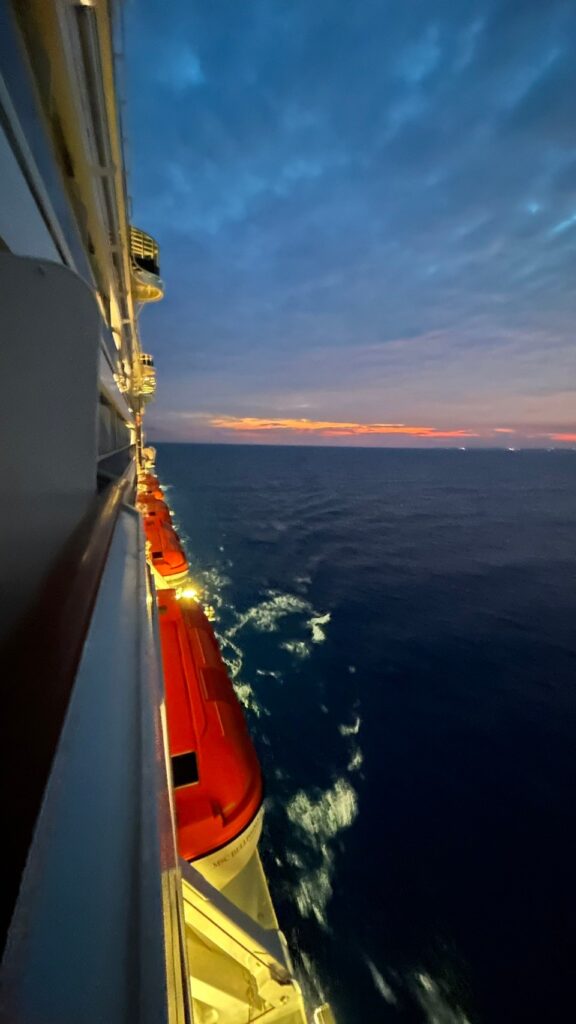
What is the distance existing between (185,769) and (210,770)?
0.37 m

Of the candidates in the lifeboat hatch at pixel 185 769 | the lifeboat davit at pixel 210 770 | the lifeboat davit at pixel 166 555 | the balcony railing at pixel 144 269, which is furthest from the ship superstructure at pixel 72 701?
the balcony railing at pixel 144 269

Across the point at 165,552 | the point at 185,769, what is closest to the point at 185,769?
the point at 185,769

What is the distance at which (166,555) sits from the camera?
560 inches

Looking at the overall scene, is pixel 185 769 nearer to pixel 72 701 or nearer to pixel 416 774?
pixel 72 701

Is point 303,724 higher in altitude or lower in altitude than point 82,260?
lower

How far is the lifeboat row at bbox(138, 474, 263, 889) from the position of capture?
5.34 m

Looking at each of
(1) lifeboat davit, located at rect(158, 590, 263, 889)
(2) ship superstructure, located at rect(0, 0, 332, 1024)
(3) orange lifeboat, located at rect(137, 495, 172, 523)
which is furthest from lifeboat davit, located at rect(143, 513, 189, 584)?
(2) ship superstructure, located at rect(0, 0, 332, 1024)

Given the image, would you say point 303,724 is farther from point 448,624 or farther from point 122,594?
point 122,594

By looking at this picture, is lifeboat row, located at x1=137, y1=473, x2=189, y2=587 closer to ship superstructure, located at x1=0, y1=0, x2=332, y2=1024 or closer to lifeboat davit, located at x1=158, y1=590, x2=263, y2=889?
lifeboat davit, located at x1=158, y1=590, x2=263, y2=889

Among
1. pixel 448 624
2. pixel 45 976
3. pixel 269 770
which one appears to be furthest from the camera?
pixel 448 624

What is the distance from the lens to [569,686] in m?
16.5

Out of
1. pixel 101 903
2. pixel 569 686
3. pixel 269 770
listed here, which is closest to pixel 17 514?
pixel 101 903

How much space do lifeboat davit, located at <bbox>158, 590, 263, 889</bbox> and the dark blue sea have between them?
4401mm

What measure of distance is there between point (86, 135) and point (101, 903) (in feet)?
26.8
